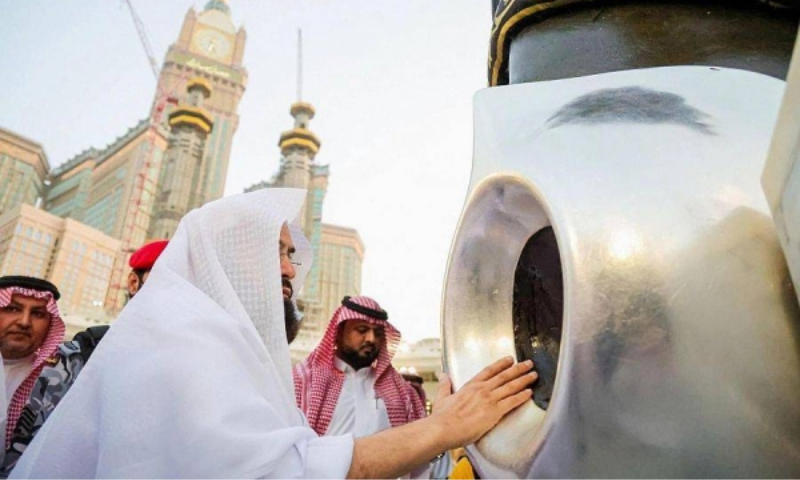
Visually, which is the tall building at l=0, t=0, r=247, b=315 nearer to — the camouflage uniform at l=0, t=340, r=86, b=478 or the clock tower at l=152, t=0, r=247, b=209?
the clock tower at l=152, t=0, r=247, b=209

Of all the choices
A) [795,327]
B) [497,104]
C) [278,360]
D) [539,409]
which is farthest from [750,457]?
[278,360]

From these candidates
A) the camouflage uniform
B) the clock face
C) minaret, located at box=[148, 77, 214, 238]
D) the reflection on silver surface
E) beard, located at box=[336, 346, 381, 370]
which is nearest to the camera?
the reflection on silver surface

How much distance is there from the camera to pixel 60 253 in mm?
39750

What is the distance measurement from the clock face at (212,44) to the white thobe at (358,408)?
70726 mm

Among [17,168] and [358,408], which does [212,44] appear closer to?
[17,168]

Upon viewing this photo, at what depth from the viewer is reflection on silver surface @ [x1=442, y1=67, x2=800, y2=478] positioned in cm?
56

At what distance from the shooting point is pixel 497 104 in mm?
901

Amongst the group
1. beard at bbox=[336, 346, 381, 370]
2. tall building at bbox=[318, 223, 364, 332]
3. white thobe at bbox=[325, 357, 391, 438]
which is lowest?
white thobe at bbox=[325, 357, 391, 438]

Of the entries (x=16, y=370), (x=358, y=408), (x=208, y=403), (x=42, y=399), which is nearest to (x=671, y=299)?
(x=208, y=403)

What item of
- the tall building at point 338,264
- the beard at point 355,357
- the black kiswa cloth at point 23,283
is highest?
the tall building at point 338,264

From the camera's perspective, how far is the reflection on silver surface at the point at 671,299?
56cm

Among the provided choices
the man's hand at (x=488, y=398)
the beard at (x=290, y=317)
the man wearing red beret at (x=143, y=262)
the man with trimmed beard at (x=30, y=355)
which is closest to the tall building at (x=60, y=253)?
the man with trimmed beard at (x=30, y=355)

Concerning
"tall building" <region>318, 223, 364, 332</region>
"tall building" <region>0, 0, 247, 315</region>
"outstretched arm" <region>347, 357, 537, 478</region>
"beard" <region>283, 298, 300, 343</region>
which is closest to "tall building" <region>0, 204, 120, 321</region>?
"tall building" <region>0, 0, 247, 315</region>

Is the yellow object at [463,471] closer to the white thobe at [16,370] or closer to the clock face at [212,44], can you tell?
the white thobe at [16,370]
